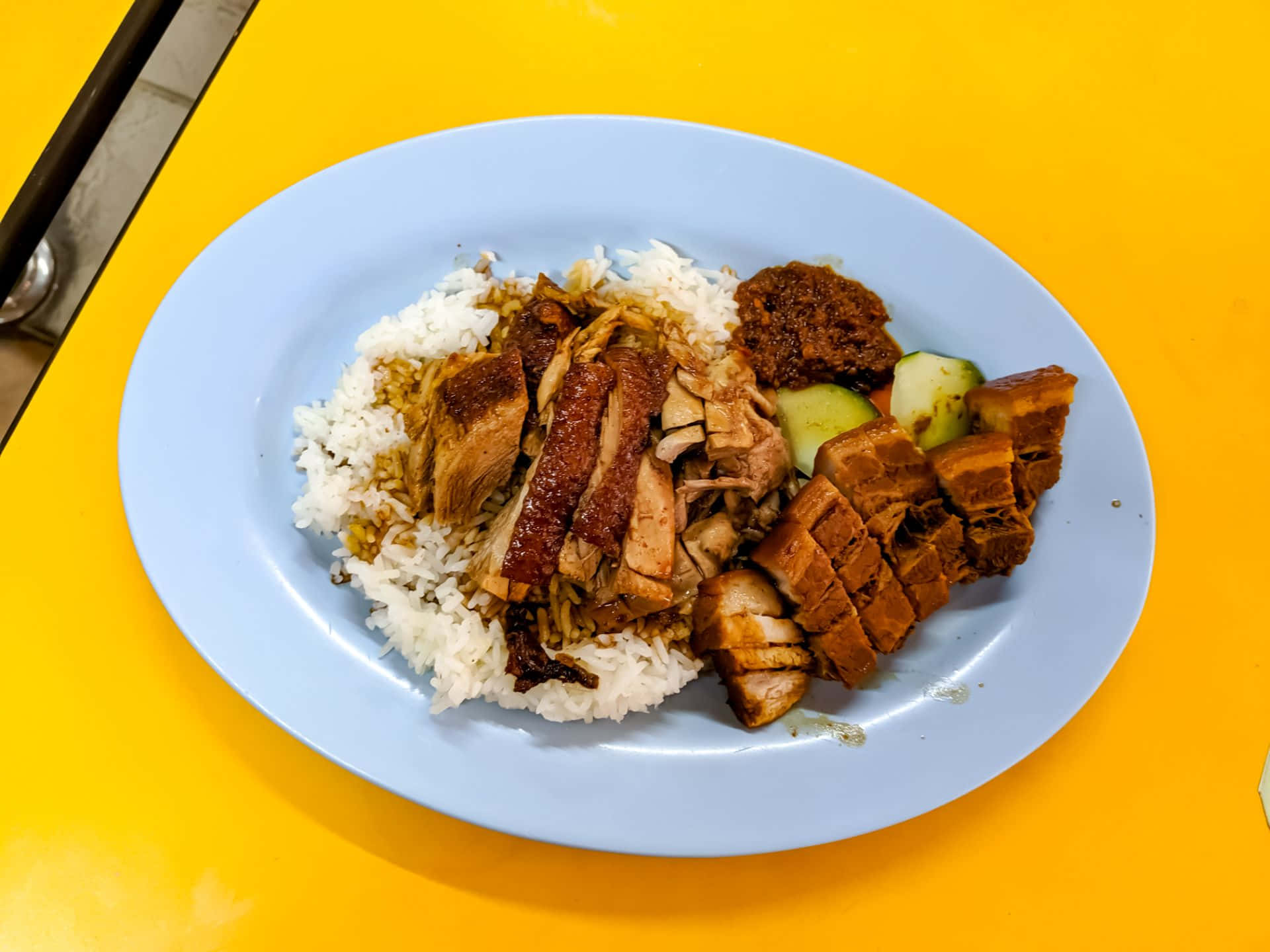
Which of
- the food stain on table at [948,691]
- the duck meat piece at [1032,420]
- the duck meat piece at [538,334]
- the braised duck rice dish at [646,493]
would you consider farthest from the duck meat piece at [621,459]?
the duck meat piece at [1032,420]

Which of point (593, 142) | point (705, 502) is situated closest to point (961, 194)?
point (593, 142)

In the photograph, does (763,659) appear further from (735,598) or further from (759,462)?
(759,462)

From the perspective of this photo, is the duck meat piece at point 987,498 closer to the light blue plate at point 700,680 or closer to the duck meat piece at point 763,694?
the light blue plate at point 700,680

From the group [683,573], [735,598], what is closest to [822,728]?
[735,598]

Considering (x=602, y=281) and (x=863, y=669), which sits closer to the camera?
(x=863, y=669)

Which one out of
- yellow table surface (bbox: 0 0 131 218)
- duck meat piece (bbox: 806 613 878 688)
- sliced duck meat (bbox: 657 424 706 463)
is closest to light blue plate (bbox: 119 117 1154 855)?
duck meat piece (bbox: 806 613 878 688)

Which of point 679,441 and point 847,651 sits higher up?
point 679,441

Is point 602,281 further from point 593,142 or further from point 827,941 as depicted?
point 827,941
